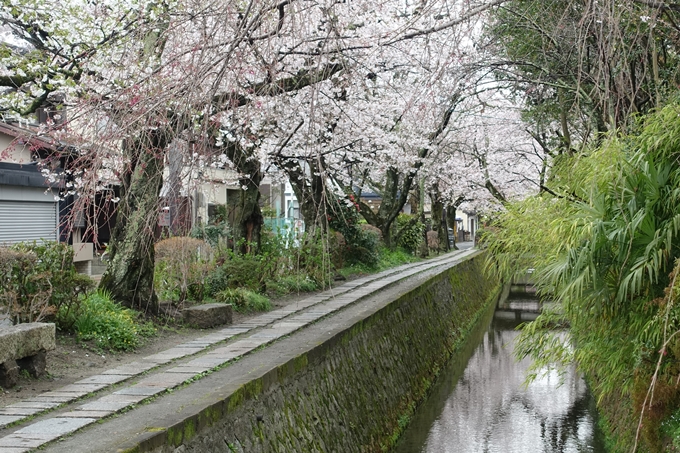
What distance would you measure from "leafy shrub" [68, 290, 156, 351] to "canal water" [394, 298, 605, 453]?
391 cm

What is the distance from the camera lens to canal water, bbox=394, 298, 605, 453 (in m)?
10.4

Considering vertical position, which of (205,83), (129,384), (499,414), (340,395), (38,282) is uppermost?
(205,83)

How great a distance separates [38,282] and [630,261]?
560 cm

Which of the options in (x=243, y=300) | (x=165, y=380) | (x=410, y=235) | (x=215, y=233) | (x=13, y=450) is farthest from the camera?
(x=410, y=235)

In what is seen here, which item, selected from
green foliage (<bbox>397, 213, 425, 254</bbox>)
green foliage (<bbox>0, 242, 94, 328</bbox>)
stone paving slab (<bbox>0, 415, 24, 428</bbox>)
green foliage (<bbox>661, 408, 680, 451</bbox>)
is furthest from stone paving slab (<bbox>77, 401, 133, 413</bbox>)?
green foliage (<bbox>397, 213, 425, 254</bbox>)

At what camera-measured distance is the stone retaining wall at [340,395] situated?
211 inches

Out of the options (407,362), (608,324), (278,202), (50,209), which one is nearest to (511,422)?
(407,362)

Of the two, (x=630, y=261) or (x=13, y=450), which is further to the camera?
(x=630, y=261)

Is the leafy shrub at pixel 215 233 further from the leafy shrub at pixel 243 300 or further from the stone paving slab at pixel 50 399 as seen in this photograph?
the stone paving slab at pixel 50 399

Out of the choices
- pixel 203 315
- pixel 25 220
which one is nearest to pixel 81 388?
pixel 203 315

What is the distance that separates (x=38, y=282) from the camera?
24.1 ft

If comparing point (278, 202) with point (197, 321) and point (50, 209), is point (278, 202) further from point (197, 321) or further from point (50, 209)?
point (197, 321)

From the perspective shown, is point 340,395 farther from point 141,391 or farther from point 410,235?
point 410,235

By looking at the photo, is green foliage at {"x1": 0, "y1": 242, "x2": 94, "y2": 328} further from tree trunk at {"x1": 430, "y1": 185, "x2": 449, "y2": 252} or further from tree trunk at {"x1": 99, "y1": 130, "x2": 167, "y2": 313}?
tree trunk at {"x1": 430, "y1": 185, "x2": 449, "y2": 252}
